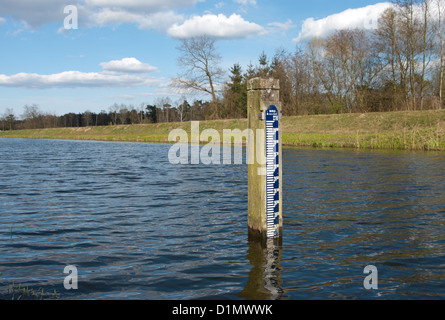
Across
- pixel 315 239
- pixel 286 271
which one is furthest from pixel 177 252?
pixel 315 239

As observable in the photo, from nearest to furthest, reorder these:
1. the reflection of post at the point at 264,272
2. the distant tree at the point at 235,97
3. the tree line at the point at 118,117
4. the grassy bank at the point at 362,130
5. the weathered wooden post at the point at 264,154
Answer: the reflection of post at the point at 264,272
the weathered wooden post at the point at 264,154
the grassy bank at the point at 362,130
the distant tree at the point at 235,97
the tree line at the point at 118,117

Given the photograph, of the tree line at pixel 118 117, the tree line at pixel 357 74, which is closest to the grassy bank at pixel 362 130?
the tree line at pixel 357 74

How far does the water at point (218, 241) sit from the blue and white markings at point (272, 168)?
604 millimetres

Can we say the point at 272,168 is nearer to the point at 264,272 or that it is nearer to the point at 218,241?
the point at 264,272

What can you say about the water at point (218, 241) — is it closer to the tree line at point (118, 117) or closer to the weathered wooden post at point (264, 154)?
the weathered wooden post at point (264, 154)

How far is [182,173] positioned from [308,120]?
34.0 meters

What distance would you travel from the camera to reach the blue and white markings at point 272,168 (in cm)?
658

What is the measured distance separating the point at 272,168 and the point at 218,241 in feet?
6.36

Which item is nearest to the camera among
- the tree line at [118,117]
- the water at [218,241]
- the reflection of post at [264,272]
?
the reflection of post at [264,272]

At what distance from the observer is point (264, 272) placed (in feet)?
19.2

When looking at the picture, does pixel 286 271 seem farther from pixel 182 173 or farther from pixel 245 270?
pixel 182 173

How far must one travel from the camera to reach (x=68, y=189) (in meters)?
14.0

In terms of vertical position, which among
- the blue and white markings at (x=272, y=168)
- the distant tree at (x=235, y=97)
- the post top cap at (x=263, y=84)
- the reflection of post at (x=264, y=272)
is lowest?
the reflection of post at (x=264, y=272)

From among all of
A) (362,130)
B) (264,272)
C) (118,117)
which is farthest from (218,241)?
(118,117)
